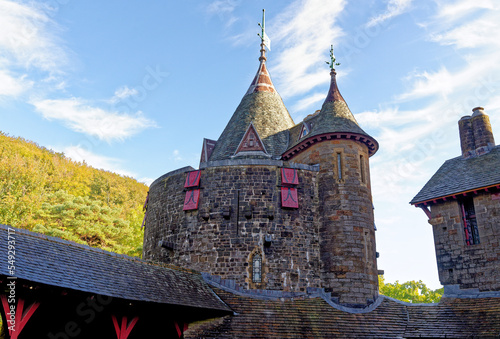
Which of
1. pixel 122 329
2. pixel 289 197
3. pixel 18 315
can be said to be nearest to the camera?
pixel 18 315

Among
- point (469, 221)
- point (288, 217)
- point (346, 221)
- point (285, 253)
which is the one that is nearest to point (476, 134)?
point (469, 221)

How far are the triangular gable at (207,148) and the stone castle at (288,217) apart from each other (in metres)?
→ 4.41

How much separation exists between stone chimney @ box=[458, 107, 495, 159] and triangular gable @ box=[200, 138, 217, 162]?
48.3 ft

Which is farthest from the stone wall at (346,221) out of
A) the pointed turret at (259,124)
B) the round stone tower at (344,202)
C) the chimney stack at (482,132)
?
the chimney stack at (482,132)

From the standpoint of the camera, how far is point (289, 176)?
69.9 feet

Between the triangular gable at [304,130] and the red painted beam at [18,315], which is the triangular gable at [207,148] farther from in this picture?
the red painted beam at [18,315]

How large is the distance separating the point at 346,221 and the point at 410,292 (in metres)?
33.0

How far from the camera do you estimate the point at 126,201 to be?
52.3 m

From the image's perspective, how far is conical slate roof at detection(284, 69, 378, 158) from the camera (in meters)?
21.5

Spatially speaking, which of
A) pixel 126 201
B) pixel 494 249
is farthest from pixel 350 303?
pixel 126 201

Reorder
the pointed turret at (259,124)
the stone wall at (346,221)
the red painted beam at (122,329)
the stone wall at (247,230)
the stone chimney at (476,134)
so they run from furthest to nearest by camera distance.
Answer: the pointed turret at (259,124) → the stone chimney at (476,134) → the stone wall at (247,230) → the stone wall at (346,221) → the red painted beam at (122,329)

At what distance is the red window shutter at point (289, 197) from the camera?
20.8 metres

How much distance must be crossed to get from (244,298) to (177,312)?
10.6 feet

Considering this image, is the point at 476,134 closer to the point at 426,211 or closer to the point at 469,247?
the point at 426,211
